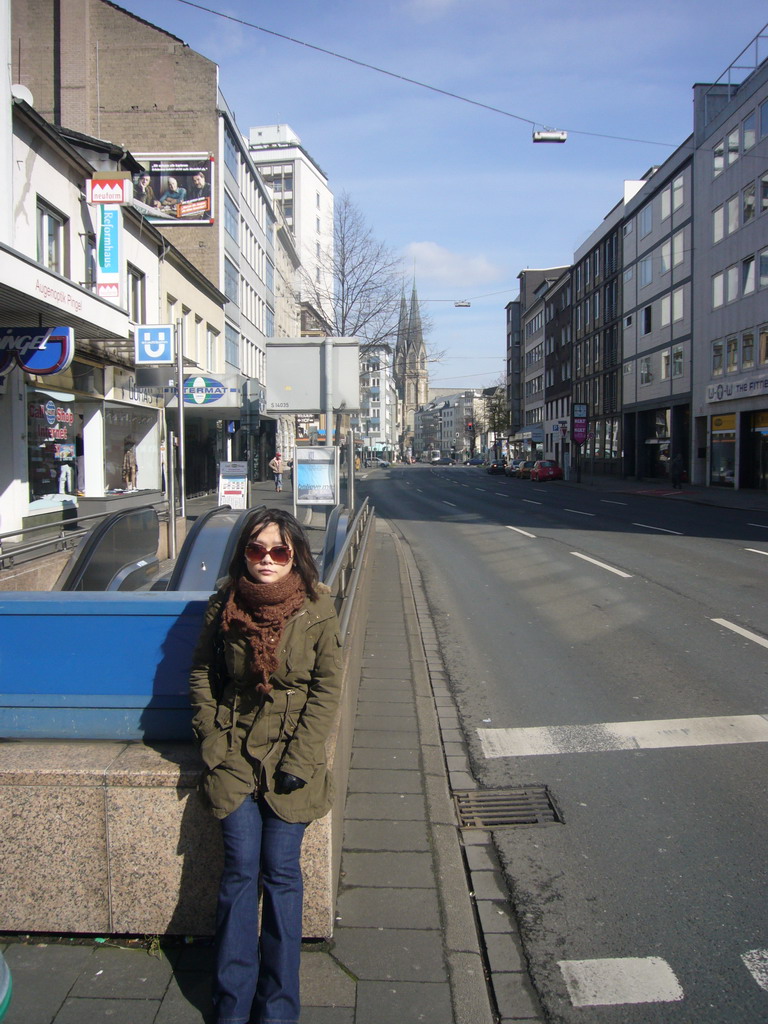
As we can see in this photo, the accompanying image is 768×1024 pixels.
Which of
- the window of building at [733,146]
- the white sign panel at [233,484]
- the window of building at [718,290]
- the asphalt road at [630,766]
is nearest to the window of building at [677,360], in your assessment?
the window of building at [718,290]

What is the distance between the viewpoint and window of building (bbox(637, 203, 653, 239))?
45.6 meters

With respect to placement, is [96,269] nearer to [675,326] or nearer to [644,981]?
[644,981]

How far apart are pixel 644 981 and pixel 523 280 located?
305 ft

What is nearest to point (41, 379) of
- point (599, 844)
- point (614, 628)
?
point (614, 628)

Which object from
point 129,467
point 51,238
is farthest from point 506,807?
point 129,467

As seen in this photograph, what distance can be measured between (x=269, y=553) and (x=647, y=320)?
47.5m

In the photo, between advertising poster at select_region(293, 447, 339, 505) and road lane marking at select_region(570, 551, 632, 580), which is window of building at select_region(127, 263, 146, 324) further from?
road lane marking at select_region(570, 551, 632, 580)

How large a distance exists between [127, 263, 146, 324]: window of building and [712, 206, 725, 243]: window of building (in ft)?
82.6

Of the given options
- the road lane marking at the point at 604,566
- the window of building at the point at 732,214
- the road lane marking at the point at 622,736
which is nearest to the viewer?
the road lane marking at the point at 622,736

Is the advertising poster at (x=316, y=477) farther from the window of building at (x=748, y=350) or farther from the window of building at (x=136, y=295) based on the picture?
the window of building at (x=748, y=350)

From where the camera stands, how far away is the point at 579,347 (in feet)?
208

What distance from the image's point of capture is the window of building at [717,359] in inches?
1427

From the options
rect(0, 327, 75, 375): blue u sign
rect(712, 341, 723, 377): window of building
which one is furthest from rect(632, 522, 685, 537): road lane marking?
rect(712, 341, 723, 377): window of building

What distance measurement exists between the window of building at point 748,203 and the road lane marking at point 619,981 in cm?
3513
